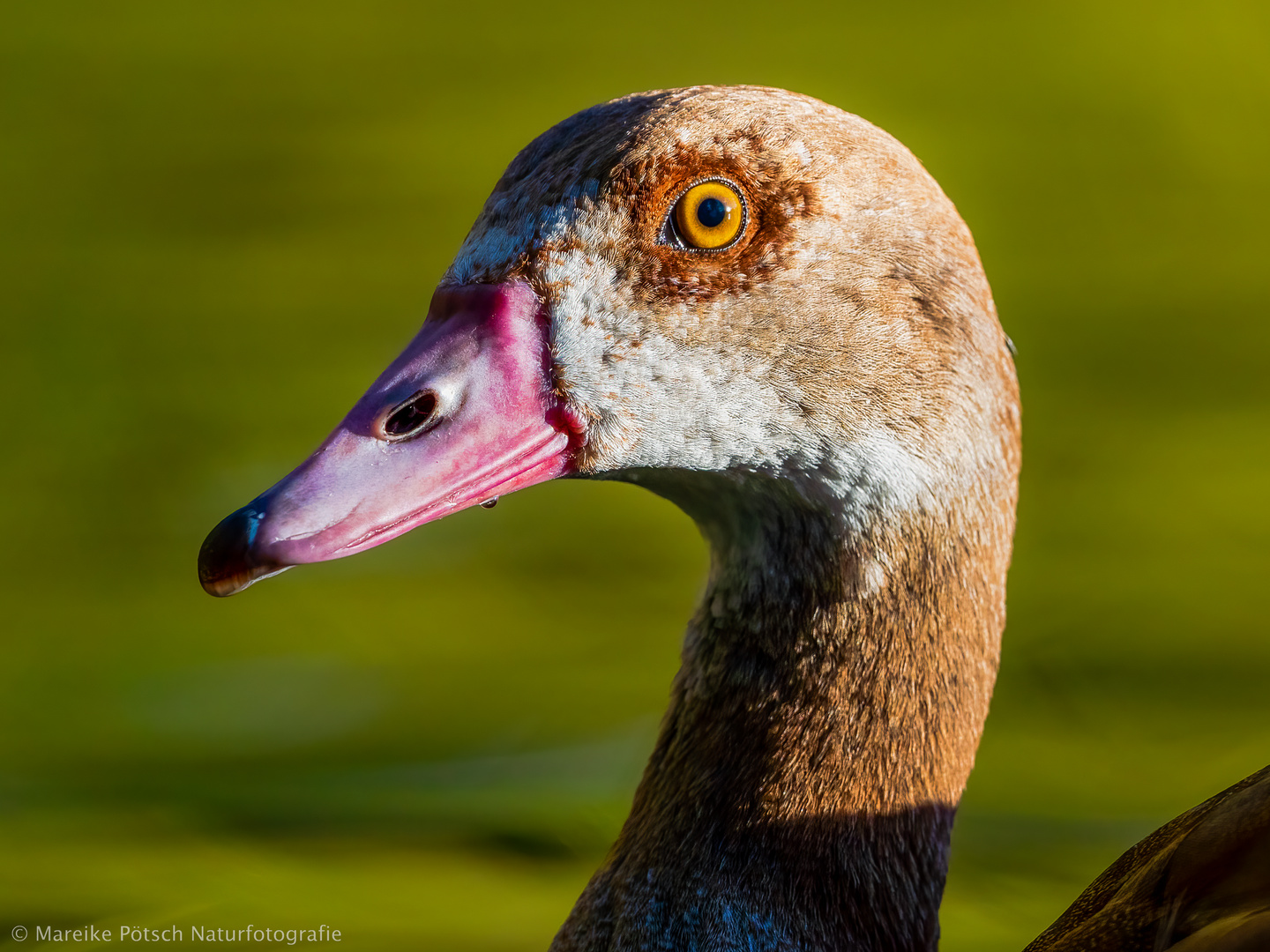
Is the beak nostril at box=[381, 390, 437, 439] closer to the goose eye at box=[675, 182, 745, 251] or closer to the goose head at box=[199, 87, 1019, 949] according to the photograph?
the goose head at box=[199, 87, 1019, 949]

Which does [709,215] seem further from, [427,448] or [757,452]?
[427,448]

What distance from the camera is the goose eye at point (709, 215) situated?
79.1 inches

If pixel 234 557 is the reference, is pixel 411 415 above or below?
above

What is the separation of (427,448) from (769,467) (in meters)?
0.48

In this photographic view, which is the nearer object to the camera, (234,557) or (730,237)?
(234,557)

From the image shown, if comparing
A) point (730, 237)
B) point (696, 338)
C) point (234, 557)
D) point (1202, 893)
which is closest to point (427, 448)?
point (234, 557)

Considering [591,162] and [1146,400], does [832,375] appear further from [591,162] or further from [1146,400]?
[1146,400]

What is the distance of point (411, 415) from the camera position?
6.46 feet

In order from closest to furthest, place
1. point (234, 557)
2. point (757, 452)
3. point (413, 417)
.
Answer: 1. point (234, 557)
2. point (413, 417)
3. point (757, 452)

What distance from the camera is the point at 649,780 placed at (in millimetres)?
2416

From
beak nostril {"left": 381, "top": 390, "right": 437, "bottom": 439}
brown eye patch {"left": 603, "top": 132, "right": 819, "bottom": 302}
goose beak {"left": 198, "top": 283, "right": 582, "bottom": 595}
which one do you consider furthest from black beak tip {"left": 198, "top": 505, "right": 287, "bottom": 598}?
brown eye patch {"left": 603, "top": 132, "right": 819, "bottom": 302}

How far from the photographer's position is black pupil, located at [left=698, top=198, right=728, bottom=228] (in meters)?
2.01

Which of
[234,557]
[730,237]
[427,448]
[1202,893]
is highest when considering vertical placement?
[730,237]

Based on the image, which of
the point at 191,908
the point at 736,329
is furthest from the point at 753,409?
the point at 191,908
